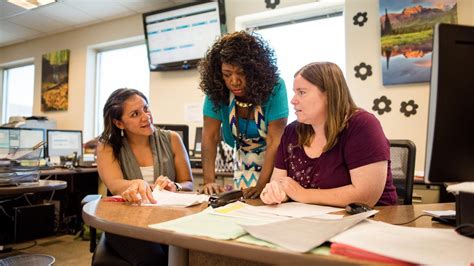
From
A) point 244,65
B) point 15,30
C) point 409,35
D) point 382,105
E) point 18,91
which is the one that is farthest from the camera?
point 18,91

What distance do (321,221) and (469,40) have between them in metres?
0.42

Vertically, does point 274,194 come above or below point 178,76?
below

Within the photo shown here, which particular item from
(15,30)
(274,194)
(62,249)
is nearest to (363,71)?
(274,194)

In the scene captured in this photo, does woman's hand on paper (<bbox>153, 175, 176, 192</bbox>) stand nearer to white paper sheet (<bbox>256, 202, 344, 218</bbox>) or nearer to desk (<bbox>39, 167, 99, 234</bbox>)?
white paper sheet (<bbox>256, 202, 344, 218</bbox>)

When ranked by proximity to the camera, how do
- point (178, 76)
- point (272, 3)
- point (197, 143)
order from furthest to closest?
1. point (178, 76)
2. point (197, 143)
3. point (272, 3)

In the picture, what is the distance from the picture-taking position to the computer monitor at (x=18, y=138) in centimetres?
348

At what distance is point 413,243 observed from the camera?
572 mm

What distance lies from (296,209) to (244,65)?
0.76 m

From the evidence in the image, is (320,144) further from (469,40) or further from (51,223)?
(51,223)

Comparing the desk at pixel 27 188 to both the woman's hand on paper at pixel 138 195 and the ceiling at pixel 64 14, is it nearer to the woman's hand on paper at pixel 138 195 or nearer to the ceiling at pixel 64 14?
the woman's hand on paper at pixel 138 195

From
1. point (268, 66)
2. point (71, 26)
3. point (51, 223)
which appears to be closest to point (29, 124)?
point (71, 26)

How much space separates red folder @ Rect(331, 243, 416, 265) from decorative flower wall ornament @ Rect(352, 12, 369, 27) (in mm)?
2822

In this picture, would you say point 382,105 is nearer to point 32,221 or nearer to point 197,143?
point 197,143

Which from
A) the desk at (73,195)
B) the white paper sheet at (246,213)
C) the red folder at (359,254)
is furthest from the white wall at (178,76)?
the red folder at (359,254)
